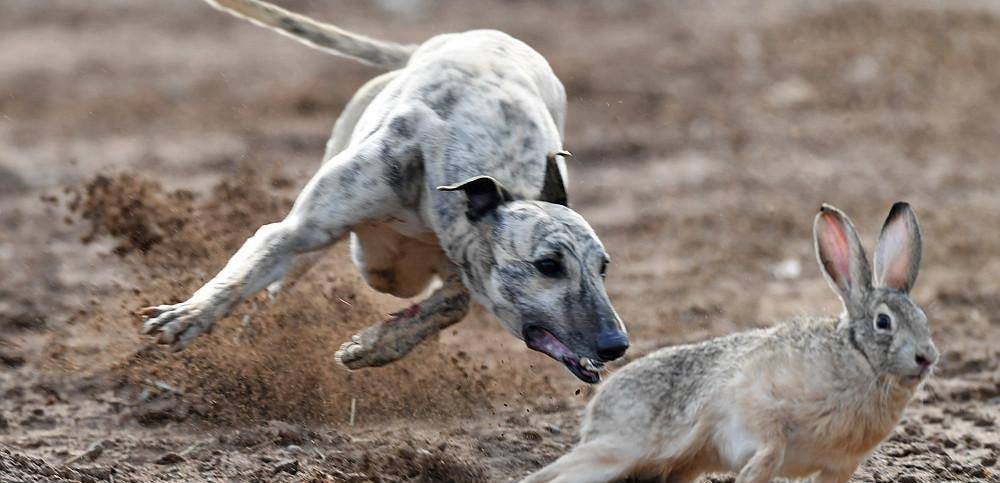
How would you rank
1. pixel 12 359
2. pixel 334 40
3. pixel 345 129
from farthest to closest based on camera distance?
pixel 334 40, pixel 12 359, pixel 345 129

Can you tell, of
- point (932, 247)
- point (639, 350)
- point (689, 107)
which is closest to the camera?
point (639, 350)

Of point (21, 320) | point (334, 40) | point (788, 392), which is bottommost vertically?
point (21, 320)

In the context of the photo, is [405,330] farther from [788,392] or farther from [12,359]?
[12,359]

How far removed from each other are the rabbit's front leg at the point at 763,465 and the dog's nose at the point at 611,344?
599 mm

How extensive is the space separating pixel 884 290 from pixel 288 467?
2.37m

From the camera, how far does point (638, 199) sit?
11039mm

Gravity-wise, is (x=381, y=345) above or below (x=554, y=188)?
below

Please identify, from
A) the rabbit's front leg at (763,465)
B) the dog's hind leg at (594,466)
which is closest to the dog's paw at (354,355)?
the dog's hind leg at (594,466)

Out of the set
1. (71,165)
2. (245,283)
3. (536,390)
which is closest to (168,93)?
(71,165)

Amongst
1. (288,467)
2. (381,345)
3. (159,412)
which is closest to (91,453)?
(159,412)

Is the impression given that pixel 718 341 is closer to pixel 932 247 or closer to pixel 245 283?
pixel 245 283

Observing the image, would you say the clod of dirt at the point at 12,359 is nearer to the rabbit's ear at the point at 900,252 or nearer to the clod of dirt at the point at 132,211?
the clod of dirt at the point at 132,211

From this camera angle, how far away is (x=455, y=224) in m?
5.88

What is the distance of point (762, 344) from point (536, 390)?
1709mm
